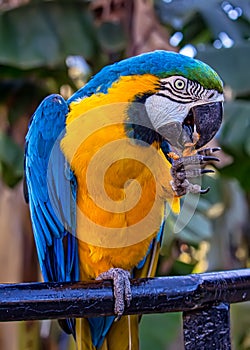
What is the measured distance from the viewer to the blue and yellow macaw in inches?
34.8

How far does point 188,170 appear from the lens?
2.63 ft

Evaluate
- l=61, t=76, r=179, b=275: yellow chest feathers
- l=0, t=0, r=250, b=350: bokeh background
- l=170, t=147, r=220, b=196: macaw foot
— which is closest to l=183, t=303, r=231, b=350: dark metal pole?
l=170, t=147, r=220, b=196: macaw foot

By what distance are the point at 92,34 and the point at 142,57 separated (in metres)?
0.77

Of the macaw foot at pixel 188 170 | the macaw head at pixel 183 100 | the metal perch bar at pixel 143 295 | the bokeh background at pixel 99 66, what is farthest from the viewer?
the bokeh background at pixel 99 66

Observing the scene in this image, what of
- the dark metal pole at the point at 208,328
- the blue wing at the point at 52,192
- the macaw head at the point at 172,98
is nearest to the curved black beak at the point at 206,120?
the macaw head at the point at 172,98

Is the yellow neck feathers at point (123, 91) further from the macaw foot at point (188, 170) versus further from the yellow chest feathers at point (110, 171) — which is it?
the macaw foot at point (188, 170)

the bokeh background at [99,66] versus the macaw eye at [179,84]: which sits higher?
the bokeh background at [99,66]

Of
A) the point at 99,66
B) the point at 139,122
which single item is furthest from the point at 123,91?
the point at 99,66

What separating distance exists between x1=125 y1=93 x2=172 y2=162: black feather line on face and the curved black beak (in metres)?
0.09

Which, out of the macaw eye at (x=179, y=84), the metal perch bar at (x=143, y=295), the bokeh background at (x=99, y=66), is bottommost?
the metal perch bar at (x=143, y=295)

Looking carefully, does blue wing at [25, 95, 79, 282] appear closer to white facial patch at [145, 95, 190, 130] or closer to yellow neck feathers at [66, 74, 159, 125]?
yellow neck feathers at [66, 74, 159, 125]

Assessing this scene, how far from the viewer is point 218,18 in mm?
1682

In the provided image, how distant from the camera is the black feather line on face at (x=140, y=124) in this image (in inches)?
35.5

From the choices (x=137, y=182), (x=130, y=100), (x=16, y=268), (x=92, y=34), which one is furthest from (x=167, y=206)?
(x=16, y=268)
